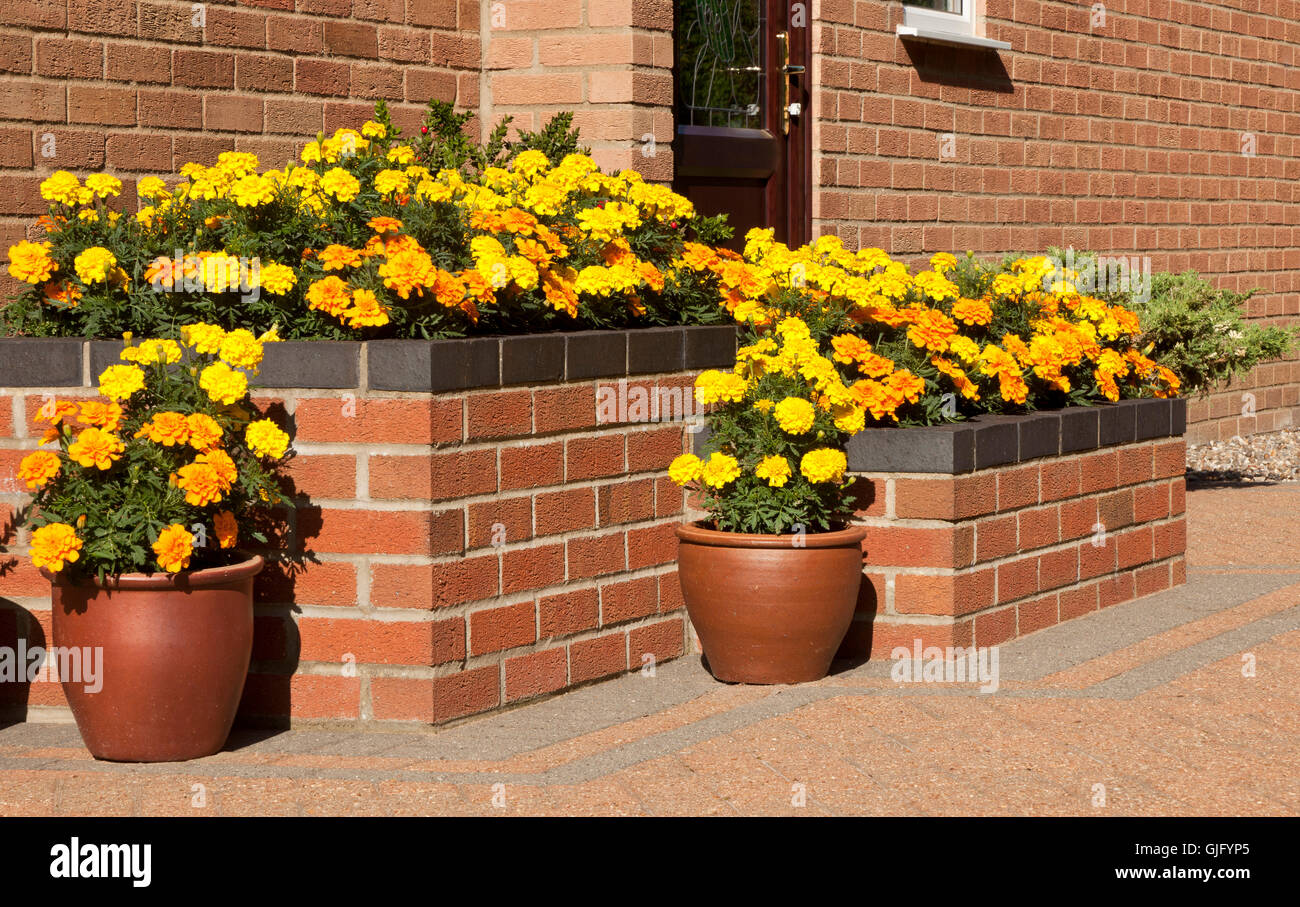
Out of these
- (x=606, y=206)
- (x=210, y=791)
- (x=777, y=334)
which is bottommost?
(x=210, y=791)

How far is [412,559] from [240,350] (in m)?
0.73

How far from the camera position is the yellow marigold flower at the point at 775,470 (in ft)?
16.8

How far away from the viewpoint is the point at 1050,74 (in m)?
9.88

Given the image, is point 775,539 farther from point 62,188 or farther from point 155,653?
point 62,188

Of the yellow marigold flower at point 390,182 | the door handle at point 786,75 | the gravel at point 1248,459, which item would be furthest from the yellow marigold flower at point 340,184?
the gravel at point 1248,459

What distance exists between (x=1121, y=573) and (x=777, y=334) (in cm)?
179

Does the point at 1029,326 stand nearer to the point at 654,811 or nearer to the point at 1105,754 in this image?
the point at 1105,754

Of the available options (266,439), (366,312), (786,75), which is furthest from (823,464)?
(786,75)

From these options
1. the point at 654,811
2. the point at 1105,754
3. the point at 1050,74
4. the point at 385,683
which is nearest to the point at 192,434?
the point at 385,683

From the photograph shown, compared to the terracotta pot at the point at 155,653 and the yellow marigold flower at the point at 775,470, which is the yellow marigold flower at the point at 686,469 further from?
the terracotta pot at the point at 155,653

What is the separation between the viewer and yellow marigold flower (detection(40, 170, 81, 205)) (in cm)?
520

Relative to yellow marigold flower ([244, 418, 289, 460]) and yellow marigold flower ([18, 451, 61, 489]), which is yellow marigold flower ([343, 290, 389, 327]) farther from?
yellow marigold flower ([18, 451, 61, 489])

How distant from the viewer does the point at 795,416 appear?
16.7ft

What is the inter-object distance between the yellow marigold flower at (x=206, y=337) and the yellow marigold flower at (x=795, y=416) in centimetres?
163
